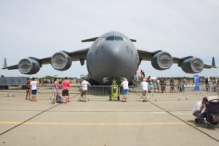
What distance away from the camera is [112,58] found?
10.9 m

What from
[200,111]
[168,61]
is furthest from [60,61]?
[200,111]

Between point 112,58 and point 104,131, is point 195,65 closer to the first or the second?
point 112,58

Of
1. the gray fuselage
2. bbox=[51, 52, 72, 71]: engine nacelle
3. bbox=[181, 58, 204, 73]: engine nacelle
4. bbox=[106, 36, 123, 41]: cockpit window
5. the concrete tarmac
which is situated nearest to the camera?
the concrete tarmac

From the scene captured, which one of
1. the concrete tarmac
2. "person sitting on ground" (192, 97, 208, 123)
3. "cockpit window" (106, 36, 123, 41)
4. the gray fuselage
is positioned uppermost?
"cockpit window" (106, 36, 123, 41)

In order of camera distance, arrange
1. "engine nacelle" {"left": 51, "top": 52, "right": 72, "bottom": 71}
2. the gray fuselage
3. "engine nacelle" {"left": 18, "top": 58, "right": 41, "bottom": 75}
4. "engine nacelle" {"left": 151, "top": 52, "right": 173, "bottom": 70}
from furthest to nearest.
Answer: "engine nacelle" {"left": 18, "top": 58, "right": 41, "bottom": 75} → "engine nacelle" {"left": 51, "top": 52, "right": 72, "bottom": 71} → "engine nacelle" {"left": 151, "top": 52, "right": 173, "bottom": 70} → the gray fuselage

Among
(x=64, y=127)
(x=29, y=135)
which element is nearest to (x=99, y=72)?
(x=64, y=127)

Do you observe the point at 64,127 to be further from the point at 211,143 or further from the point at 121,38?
the point at 121,38

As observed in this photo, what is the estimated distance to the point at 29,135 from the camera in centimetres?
438

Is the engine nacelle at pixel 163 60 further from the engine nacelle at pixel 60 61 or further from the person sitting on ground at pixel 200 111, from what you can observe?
the person sitting on ground at pixel 200 111

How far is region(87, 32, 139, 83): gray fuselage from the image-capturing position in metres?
11.1

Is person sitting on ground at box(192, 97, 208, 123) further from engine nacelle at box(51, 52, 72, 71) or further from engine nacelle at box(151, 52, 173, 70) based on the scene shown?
engine nacelle at box(51, 52, 72, 71)

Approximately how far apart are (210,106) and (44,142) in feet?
13.6

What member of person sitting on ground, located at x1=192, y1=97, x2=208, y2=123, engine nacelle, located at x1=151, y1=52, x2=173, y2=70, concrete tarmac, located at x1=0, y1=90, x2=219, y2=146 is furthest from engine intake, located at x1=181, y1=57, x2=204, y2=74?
person sitting on ground, located at x1=192, y1=97, x2=208, y2=123

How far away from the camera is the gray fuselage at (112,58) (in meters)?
11.1
